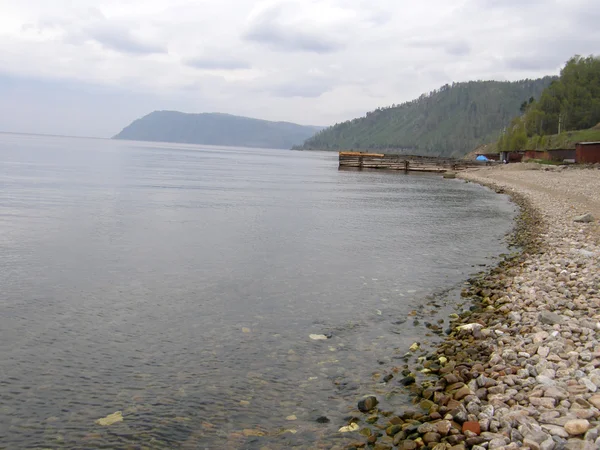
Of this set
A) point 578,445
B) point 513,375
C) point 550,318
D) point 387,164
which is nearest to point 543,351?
point 513,375

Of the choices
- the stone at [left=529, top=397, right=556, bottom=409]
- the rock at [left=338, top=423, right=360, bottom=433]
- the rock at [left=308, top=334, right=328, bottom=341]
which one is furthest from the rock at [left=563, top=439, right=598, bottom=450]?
the rock at [left=308, top=334, right=328, bottom=341]

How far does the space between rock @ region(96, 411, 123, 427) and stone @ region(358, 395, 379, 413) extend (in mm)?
3562

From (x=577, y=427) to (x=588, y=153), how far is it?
296 feet

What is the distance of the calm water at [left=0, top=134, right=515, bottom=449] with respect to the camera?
743 centimetres

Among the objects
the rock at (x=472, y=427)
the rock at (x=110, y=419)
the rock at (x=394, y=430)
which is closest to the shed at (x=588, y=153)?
the rock at (x=472, y=427)

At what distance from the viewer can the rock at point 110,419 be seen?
7223 mm

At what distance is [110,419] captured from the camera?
7336mm

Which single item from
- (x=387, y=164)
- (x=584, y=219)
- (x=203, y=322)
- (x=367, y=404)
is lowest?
(x=367, y=404)

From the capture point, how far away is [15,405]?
299 inches

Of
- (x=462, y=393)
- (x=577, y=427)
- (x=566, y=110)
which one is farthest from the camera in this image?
(x=566, y=110)

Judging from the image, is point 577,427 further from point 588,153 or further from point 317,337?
point 588,153

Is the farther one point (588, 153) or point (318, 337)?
point (588, 153)

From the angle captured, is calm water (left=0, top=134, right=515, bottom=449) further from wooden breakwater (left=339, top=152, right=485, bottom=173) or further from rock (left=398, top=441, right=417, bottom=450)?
wooden breakwater (left=339, top=152, right=485, bottom=173)

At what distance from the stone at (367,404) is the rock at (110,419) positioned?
3.56 m
